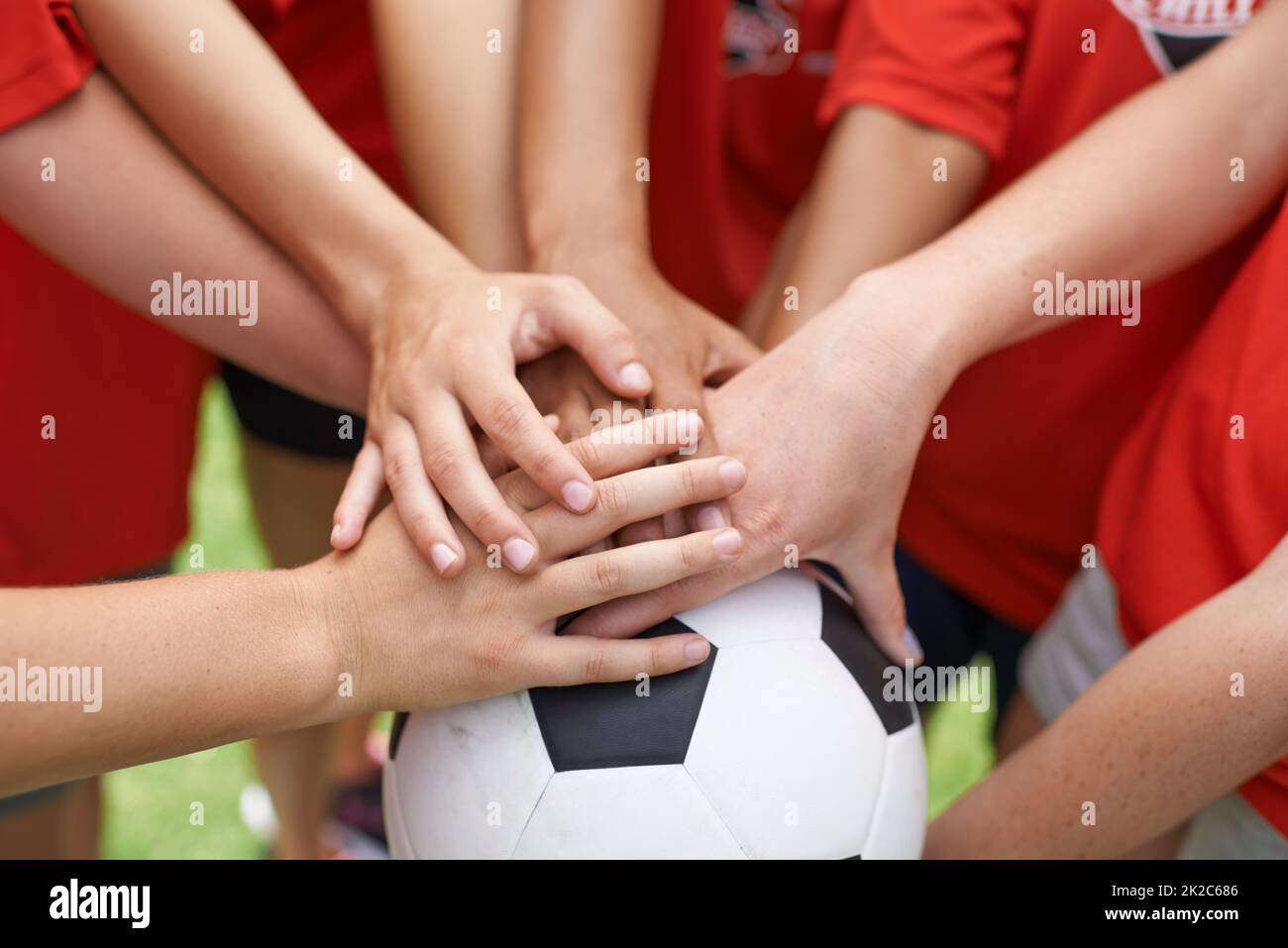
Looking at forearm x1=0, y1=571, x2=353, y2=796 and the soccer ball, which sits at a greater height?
forearm x1=0, y1=571, x2=353, y2=796

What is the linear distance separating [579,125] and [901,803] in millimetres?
762

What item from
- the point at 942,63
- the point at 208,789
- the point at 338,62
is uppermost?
the point at 338,62

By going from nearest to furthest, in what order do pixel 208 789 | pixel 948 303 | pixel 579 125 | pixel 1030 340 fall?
pixel 948 303 < pixel 579 125 < pixel 1030 340 < pixel 208 789

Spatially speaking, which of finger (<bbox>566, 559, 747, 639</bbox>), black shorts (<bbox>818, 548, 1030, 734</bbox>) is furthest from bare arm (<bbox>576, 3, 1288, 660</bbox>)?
black shorts (<bbox>818, 548, 1030, 734</bbox>)

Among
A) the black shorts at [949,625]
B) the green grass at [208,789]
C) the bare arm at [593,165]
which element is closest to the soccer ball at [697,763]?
the bare arm at [593,165]

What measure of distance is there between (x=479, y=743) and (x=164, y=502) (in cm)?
76

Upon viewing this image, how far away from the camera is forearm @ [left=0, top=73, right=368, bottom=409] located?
110cm

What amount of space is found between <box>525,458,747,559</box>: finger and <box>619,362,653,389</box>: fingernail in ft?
0.32

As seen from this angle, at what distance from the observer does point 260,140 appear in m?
1.13

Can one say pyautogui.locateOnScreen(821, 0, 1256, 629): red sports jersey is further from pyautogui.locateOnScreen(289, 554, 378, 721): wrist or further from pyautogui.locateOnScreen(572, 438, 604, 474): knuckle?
pyautogui.locateOnScreen(289, 554, 378, 721): wrist

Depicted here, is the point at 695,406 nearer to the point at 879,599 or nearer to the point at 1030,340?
the point at 879,599

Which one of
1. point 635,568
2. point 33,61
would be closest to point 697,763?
point 635,568

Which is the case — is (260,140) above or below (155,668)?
above
